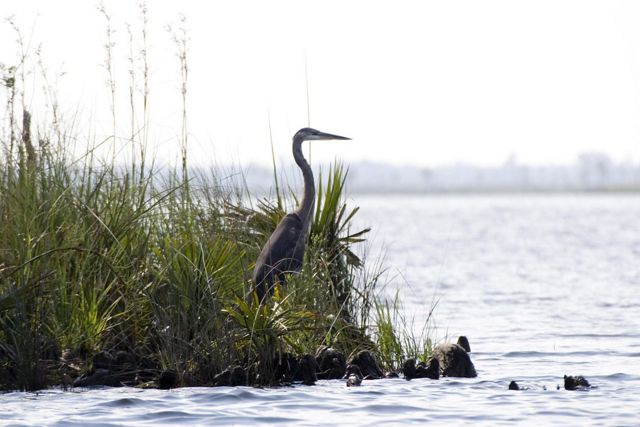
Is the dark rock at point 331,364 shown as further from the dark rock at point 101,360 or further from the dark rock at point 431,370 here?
the dark rock at point 101,360

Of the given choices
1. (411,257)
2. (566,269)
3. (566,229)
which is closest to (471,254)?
(411,257)

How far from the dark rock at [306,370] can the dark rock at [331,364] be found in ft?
0.80

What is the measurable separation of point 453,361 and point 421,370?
1.07ft

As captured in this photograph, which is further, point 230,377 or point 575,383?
point 575,383

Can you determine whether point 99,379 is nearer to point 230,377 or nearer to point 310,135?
point 230,377

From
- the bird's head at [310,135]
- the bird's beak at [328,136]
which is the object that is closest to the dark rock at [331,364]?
the bird's head at [310,135]

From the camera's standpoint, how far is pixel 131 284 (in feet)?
27.6

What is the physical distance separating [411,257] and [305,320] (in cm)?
2472

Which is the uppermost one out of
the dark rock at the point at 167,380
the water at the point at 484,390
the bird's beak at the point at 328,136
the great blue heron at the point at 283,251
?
the bird's beak at the point at 328,136

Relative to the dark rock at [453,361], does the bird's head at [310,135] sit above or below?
above

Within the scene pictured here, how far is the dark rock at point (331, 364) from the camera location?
339 inches

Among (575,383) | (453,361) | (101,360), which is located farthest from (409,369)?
(101,360)

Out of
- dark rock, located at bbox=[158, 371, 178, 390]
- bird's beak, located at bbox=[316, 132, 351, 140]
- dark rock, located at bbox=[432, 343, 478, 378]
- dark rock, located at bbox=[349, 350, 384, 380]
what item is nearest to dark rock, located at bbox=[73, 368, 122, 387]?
dark rock, located at bbox=[158, 371, 178, 390]

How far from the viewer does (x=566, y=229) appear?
184 ft
